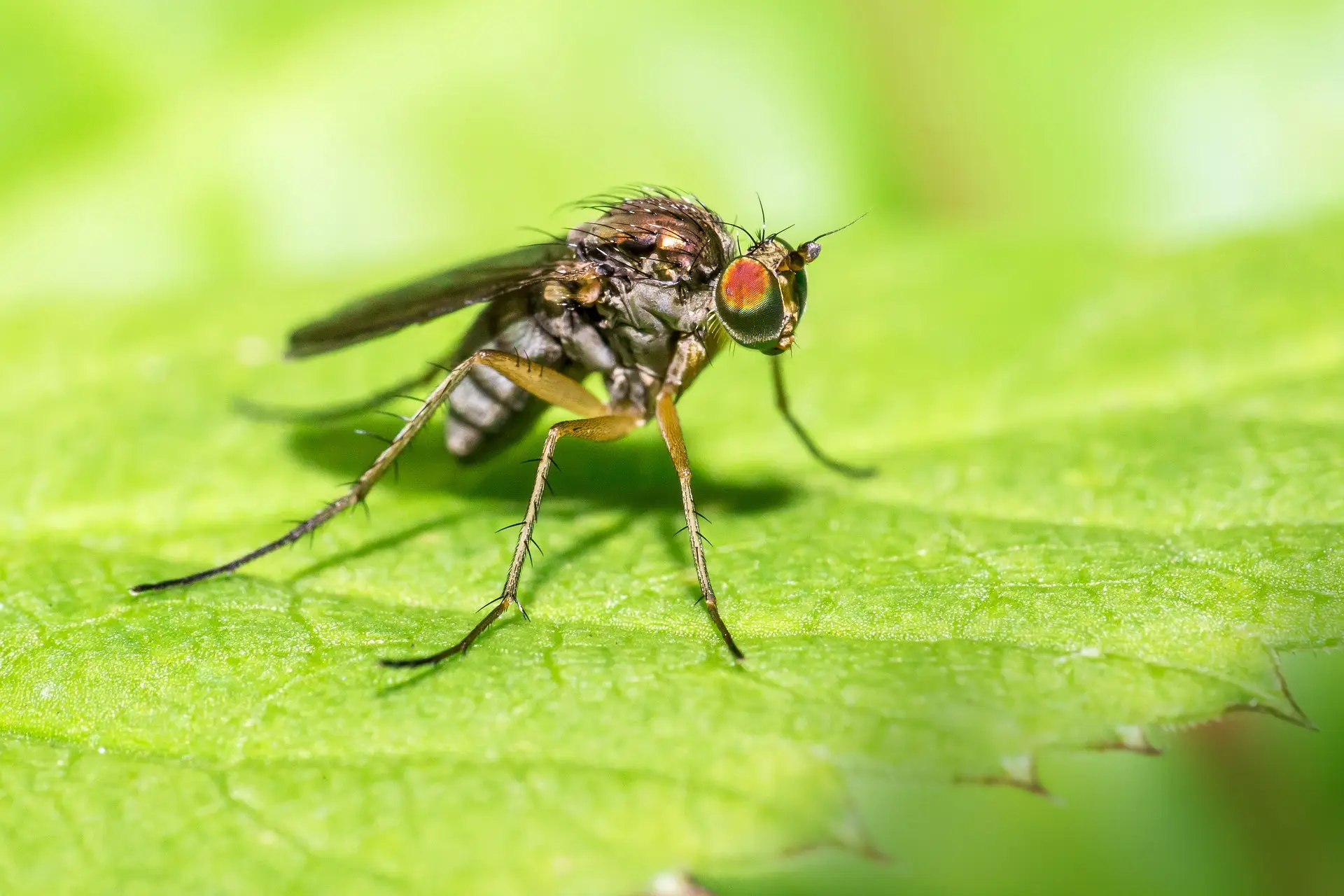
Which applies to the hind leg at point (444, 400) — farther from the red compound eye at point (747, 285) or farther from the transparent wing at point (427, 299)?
the red compound eye at point (747, 285)

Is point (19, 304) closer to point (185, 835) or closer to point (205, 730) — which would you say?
point (205, 730)

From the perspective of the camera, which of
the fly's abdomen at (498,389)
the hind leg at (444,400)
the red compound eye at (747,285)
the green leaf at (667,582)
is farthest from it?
the fly's abdomen at (498,389)

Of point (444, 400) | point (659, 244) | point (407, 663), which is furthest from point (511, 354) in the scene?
point (407, 663)

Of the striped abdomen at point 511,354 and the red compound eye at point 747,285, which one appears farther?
the striped abdomen at point 511,354

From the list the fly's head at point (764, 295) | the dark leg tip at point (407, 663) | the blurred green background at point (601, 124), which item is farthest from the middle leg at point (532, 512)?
the blurred green background at point (601, 124)

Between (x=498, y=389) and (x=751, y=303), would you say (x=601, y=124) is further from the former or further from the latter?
(x=751, y=303)

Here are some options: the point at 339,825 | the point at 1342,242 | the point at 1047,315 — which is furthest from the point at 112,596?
the point at 1342,242
